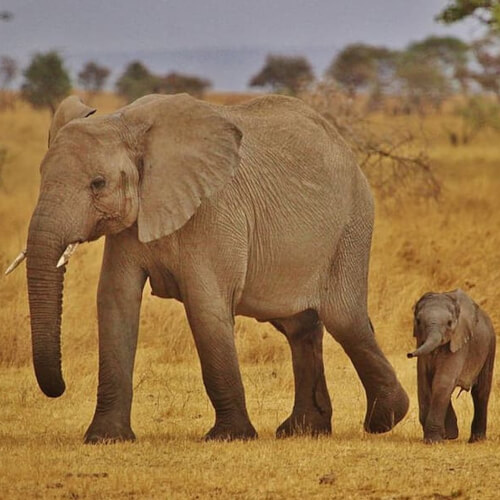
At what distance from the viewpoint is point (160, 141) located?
367 inches

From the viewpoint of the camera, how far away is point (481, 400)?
33.4 ft

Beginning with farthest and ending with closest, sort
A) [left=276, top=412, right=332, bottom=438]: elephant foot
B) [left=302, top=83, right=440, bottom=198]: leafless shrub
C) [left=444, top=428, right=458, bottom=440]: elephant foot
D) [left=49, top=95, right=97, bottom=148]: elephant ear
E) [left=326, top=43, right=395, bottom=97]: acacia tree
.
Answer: [left=326, top=43, right=395, bottom=97]: acacia tree < [left=302, top=83, right=440, bottom=198]: leafless shrub < [left=276, top=412, right=332, bottom=438]: elephant foot < [left=444, top=428, right=458, bottom=440]: elephant foot < [left=49, top=95, right=97, bottom=148]: elephant ear

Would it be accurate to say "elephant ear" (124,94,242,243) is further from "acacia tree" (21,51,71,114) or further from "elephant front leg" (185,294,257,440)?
"acacia tree" (21,51,71,114)

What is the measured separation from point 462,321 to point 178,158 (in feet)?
6.95

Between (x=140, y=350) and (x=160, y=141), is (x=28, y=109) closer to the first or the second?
(x=140, y=350)

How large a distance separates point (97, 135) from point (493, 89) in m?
33.0

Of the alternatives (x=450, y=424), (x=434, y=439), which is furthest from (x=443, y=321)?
(x=450, y=424)

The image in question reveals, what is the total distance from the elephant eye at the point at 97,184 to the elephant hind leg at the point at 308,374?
2.09 m

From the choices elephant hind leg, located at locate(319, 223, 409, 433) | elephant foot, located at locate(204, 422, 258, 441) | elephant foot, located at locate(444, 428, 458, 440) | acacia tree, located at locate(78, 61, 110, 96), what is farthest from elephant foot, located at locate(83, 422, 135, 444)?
acacia tree, located at locate(78, 61, 110, 96)

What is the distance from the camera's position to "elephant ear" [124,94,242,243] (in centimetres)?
913

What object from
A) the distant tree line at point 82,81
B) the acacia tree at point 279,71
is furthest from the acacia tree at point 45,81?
the acacia tree at point 279,71

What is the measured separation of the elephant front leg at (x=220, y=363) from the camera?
9273mm

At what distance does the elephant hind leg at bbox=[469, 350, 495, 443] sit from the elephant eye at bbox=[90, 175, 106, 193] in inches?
116

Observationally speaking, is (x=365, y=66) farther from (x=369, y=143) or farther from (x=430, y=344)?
(x=430, y=344)
